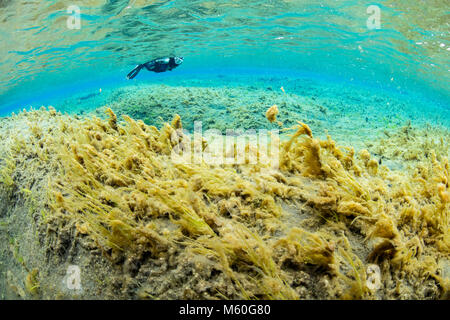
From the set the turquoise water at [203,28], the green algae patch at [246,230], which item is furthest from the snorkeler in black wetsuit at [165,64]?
the green algae patch at [246,230]

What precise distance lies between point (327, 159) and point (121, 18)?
20.1 meters

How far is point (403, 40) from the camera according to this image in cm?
2109

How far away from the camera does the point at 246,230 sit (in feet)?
7.48

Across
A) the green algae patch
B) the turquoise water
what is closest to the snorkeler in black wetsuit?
the turquoise water

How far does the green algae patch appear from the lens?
197 centimetres

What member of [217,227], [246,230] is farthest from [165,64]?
[246,230]

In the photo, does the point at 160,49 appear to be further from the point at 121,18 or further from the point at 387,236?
the point at 387,236

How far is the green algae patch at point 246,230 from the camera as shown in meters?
1.97

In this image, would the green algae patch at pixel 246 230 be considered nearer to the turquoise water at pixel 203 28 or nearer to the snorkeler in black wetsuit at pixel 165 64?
the snorkeler in black wetsuit at pixel 165 64

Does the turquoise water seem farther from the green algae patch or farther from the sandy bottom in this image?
the green algae patch

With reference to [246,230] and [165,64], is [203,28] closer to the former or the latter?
[165,64]
